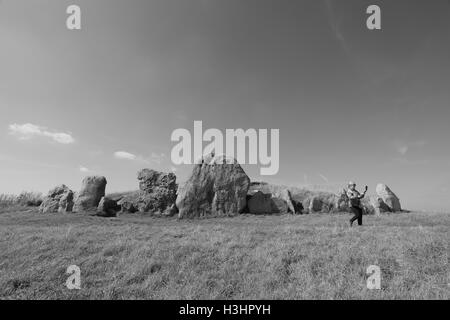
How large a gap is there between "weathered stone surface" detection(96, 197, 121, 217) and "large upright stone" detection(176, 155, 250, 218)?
23.8 feet

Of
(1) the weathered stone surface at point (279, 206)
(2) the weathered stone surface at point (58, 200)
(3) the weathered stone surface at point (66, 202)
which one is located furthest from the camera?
(2) the weathered stone surface at point (58, 200)

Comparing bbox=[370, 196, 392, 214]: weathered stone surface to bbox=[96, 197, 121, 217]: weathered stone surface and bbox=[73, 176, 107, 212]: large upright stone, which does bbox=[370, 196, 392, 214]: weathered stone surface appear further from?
bbox=[73, 176, 107, 212]: large upright stone

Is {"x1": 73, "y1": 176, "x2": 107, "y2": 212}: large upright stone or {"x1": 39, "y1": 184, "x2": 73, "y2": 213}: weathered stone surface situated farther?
{"x1": 39, "y1": 184, "x2": 73, "y2": 213}: weathered stone surface

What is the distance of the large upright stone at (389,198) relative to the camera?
2957cm

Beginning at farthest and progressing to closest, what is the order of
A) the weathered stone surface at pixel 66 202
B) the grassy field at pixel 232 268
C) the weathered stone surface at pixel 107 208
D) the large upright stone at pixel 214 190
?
the weathered stone surface at pixel 66 202 → the weathered stone surface at pixel 107 208 → the large upright stone at pixel 214 190 → the grassy field at pixel 232 268

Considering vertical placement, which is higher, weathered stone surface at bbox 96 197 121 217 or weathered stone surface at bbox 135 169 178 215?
weathered stone surface at bbox 135 169 178 215

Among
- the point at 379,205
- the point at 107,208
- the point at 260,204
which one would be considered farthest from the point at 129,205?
the point at 379,205

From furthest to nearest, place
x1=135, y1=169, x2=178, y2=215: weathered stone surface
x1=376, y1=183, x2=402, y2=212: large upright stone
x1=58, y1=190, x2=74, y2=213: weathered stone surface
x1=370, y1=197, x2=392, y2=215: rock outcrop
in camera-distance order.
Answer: x1=376, y1=183, x2=402, y2=212: large upright stone < x1=58, y1=190, x2=74, y2=213: weathered stone surface < x1=135, y1=169, x2=178, y2=215: weathered stone surface < x1=370, y1=197, x2=392, y2=215: rock outcrop

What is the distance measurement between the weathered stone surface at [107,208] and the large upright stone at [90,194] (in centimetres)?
192

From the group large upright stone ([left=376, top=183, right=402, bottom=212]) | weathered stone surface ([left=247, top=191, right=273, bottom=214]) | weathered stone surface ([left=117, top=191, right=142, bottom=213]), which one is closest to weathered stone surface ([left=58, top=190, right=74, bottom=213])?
weathered stone surface ([left=117, top=191, right=142, bottom=213])

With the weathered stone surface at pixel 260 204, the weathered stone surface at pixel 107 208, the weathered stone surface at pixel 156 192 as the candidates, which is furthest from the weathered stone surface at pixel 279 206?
the weathered stone surface at pixel 107 208

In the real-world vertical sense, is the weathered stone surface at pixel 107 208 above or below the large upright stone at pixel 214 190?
below

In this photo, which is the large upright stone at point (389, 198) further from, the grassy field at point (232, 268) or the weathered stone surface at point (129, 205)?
the weathered stone surface at point (129, 205)

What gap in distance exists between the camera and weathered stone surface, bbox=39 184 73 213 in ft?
96.2
